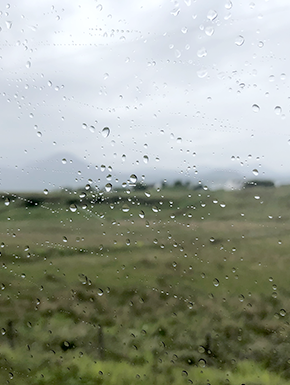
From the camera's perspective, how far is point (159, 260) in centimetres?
115

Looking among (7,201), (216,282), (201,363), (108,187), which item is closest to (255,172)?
(216,282)

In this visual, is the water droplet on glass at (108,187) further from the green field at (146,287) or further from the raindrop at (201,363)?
the raindrop at (201,363)

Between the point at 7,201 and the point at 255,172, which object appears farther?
the point at 7,201

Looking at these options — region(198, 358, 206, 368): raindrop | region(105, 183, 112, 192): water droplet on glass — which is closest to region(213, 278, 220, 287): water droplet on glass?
region(198, 358, 206, 368): raindrop

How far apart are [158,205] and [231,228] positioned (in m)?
0.28

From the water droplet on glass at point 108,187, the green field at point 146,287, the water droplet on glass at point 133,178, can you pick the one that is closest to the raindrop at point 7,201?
the green field at point 146,287

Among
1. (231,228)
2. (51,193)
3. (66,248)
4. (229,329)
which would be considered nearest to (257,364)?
(229,329)

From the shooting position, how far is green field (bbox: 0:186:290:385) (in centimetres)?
107

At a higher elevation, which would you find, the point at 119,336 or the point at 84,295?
the point at 84,295

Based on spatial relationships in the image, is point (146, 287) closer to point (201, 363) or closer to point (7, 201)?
point (201, 363)

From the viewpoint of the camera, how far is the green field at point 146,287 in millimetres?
1070

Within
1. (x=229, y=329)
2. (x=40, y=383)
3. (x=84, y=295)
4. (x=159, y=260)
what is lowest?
(x=40, y=383)

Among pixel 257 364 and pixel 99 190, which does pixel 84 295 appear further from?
pixel 257 364

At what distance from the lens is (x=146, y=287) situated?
115cm
